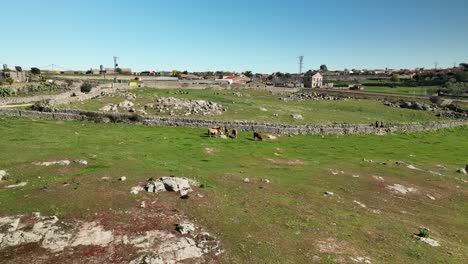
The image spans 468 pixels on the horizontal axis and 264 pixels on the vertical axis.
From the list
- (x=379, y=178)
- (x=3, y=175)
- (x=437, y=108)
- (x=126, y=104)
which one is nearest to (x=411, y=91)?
(x=437, y=108)

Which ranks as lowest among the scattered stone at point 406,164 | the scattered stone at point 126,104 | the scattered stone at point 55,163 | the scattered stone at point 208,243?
the scattered stone at point 208,243

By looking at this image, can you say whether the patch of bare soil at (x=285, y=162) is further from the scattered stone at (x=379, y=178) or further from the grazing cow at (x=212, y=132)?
the grazing cow at (x=212, y=132)

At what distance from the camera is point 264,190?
75.6 feet

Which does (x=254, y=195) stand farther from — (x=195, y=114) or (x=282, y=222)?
(x=195, y=114)

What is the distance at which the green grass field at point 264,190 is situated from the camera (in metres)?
16.5

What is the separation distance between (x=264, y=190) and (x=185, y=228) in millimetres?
8075

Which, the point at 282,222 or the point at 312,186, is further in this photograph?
the point at 312,186

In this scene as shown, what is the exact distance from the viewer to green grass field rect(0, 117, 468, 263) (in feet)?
54.1

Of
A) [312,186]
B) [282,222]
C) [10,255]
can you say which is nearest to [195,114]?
[312,186]

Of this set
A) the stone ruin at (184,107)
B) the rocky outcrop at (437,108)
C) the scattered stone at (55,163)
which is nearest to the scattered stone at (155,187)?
the scattered stone at (55,163)

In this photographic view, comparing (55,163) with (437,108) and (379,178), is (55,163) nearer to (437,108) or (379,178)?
(379,178)

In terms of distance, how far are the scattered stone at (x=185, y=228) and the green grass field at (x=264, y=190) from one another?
36.6 inches

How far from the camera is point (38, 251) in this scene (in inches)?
562

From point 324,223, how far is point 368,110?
67.0 meters
